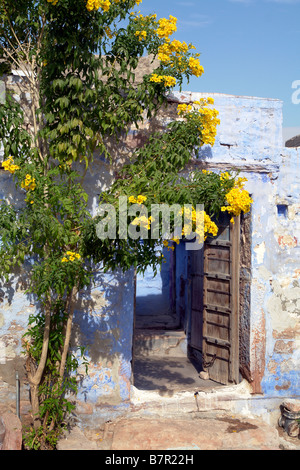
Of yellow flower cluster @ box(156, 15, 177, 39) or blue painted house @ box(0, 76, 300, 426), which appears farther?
blue painted house @ box(0, 76, 300, 426)

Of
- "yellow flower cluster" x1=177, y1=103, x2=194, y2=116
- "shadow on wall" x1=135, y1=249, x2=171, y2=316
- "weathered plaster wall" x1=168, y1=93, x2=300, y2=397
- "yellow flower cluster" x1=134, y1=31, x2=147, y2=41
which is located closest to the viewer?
"yellow flower cluster" x1=134, y1=31, x2=147, y2=41

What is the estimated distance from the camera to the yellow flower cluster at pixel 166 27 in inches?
175

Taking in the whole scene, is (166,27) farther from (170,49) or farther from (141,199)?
(141,199)

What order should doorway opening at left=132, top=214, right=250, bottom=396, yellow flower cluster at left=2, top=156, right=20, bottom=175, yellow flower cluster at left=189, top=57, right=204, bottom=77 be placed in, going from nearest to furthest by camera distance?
yellow flower cluster at left=2, top=156, right=20, bottom=175
yellow flower cluster at left=189, top=57, right=204, bottom=77
doorway opening at left=132, top=214, right=250, bottom=396

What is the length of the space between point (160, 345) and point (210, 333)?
174 cm

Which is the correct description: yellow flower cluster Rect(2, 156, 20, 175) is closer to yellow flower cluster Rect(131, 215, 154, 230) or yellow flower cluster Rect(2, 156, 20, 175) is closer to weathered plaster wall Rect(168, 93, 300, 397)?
yellow flower cluster Rect(131, 215, 154, 230)

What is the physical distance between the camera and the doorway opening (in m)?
5.62

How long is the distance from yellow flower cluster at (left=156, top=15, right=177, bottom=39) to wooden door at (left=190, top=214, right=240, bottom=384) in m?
2.17

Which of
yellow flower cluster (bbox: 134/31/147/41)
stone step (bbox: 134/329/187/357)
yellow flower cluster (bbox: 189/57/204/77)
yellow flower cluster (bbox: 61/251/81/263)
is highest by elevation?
yellow flower cluster (bbox: 134/31/147/41)

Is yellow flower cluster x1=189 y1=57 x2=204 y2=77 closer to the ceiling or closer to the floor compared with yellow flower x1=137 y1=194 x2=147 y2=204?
closer to the ceiling

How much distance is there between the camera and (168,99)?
517cm

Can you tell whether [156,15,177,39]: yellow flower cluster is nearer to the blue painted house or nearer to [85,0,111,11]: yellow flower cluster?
[85,0,111,11]: yellow flower cluster

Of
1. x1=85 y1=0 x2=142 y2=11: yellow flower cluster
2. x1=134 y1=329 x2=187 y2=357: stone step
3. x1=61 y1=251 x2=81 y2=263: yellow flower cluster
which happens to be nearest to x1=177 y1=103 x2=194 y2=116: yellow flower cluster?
x1=85 y1=0 x2=142 y2=11: yellow flower cluster

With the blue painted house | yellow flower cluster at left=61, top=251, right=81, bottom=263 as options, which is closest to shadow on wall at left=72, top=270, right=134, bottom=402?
the blue painted house
